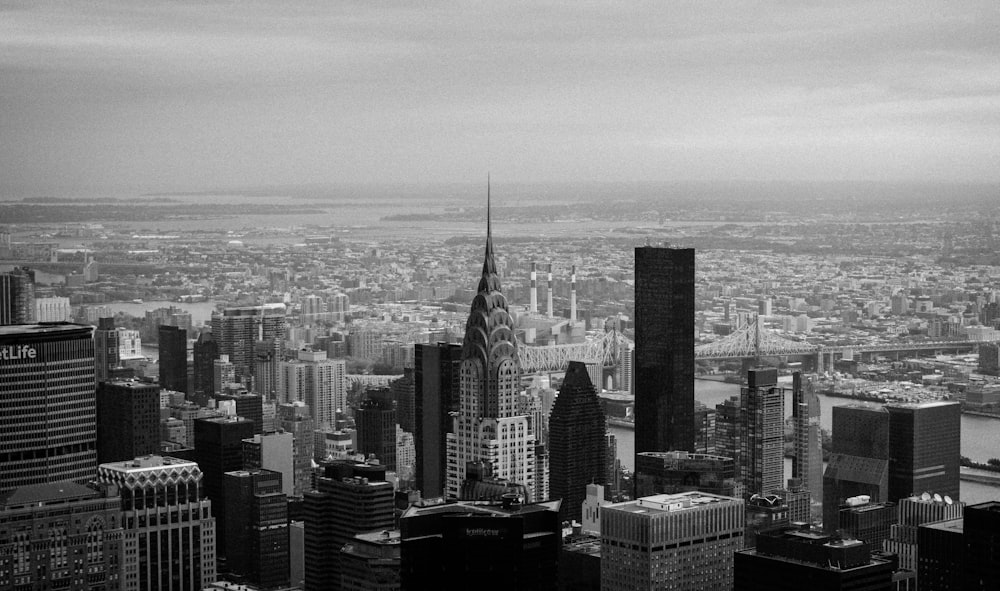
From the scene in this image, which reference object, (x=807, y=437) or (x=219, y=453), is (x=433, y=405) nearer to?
(x=219, y=453)

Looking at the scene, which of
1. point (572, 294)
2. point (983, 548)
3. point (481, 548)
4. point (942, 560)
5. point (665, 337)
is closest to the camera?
point (481, 548)

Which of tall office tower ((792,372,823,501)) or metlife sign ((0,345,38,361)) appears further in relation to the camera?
tall office tower ((792,372,823,501))

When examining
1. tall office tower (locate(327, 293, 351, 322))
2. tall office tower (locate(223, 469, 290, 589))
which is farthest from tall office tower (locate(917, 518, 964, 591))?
tall office tower (locate(327, 293, 351, 322))

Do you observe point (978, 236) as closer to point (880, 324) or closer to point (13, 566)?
point (880, 324)

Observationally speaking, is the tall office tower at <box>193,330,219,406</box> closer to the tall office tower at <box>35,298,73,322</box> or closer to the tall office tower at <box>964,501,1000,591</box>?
the tall office tower at <box>35,298,73,322</box>

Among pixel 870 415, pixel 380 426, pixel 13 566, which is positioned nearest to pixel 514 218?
pixel 380 426

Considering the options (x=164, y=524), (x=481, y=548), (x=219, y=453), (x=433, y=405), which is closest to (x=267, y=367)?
(x=219, y=453)

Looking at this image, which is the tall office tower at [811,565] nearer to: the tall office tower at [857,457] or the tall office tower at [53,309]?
the tall office tower at [857,457]
